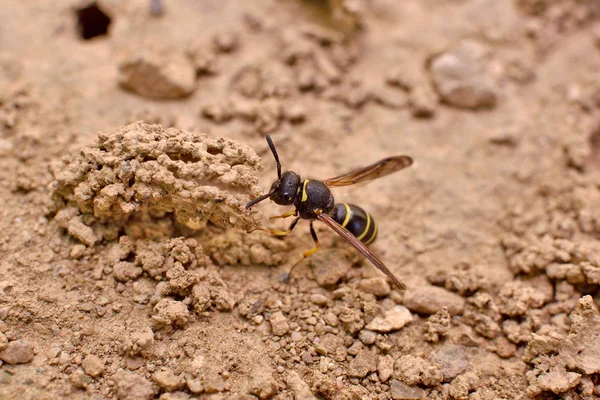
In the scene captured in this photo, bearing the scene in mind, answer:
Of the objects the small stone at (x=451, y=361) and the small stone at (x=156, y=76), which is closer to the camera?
the small stone at (x=451, y=361)

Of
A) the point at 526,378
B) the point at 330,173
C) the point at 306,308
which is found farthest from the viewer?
the point at 330,173

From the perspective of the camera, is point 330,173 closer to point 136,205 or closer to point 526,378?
point 136,205

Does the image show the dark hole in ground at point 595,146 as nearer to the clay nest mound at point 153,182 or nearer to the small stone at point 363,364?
the small stone at point 363,364

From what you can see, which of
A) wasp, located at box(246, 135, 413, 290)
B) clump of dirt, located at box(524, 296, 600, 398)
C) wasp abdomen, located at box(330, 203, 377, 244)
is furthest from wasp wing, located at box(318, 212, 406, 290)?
clump of dirt, located at box(524, 296, 600, 398)

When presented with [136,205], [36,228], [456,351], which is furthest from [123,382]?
A: [456,351]

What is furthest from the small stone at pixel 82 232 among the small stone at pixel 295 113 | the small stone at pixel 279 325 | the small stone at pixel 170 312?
the small stone at pixel 295 113

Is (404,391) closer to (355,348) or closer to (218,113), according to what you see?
(355,348)
